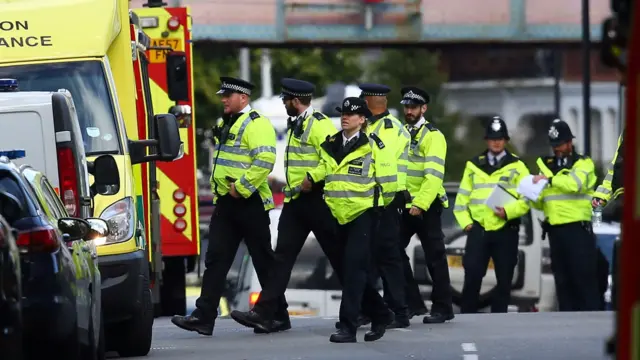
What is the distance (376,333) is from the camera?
13602mm

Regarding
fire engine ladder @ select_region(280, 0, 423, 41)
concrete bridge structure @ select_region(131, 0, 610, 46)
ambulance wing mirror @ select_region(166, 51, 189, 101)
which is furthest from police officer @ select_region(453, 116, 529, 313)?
fire engine ladder @ select_region(280, 0, 423, 41)

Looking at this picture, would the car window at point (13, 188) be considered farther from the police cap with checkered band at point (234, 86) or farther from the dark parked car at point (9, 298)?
the police cap with checkered band at point (234, 86)

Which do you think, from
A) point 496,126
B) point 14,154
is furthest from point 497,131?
point 14,154

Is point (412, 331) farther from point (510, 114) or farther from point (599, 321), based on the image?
point (510, 114)

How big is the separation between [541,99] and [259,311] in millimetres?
48213

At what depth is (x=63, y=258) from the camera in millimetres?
9078

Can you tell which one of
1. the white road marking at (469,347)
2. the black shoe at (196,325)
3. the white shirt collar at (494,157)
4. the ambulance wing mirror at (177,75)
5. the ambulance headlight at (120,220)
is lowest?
the white road marking at (469,347)

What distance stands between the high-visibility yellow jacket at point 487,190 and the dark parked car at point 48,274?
783 centimetres

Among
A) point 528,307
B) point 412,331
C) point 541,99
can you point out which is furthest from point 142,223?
point 541,99

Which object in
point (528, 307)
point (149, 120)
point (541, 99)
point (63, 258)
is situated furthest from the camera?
point (541, 99)

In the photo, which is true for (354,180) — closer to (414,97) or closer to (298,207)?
(298,207)

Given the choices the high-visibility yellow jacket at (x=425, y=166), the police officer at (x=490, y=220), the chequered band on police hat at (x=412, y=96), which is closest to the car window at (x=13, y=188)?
the high-visibility yellow jacket at (x=425, y=166)

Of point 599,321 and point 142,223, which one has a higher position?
point 142,223

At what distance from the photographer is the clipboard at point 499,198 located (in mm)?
Result: 17203
